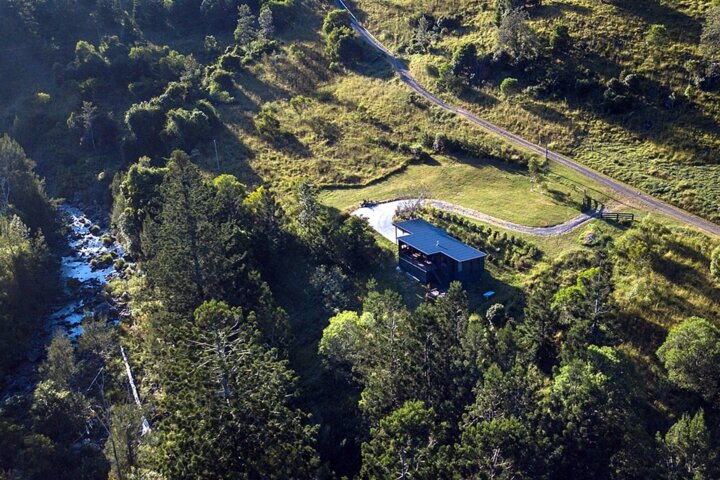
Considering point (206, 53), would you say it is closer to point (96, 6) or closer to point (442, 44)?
point (96, 6)

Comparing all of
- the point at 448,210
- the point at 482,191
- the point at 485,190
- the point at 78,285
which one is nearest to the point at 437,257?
the point at 448,210

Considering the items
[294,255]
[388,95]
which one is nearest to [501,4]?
[388,95]

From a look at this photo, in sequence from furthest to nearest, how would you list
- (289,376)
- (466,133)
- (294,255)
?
(466,133)
(294,255)
(289,376)

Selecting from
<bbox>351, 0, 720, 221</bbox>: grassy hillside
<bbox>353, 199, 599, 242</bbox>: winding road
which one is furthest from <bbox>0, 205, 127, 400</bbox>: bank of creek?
<bbox>351, 0, 720, 221</bbox>: grassy hillside

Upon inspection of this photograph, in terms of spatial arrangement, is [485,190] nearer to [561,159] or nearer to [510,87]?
[561,159]

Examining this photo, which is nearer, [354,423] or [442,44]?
[354,423]

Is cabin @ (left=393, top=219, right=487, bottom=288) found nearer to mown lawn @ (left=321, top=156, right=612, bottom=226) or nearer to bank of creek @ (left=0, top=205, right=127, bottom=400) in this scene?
mown lawn @ (left=321, top=156, right=612, bottom=226)
